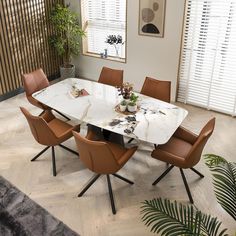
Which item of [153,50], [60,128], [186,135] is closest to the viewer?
[186,135]

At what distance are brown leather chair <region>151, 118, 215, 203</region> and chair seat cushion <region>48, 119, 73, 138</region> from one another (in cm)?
112

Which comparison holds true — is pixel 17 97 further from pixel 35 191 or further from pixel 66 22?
pixel 35 191

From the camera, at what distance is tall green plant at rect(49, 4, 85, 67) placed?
18.2ft

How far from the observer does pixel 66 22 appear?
18.4 feet

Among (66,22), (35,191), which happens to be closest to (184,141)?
(35,191)

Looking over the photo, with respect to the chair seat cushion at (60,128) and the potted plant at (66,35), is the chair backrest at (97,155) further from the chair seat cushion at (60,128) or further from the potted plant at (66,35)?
the potted plant at (66,35)

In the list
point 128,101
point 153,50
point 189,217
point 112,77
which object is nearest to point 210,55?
point 153,50

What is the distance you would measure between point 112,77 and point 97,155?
2.01 metres

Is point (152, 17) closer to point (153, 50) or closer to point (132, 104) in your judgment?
point (153, 50)

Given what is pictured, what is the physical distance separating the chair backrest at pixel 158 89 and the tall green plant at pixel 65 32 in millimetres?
2453

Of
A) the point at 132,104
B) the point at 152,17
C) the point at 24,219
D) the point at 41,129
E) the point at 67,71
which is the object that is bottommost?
the point at 24,219

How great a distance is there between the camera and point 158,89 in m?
3.94

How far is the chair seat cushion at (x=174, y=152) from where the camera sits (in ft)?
9.66

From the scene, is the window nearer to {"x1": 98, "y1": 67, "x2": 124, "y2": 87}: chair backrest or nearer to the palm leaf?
{"x1": 98, "y1": 67, "x2": 124, "y2": 87}: chair backrest
